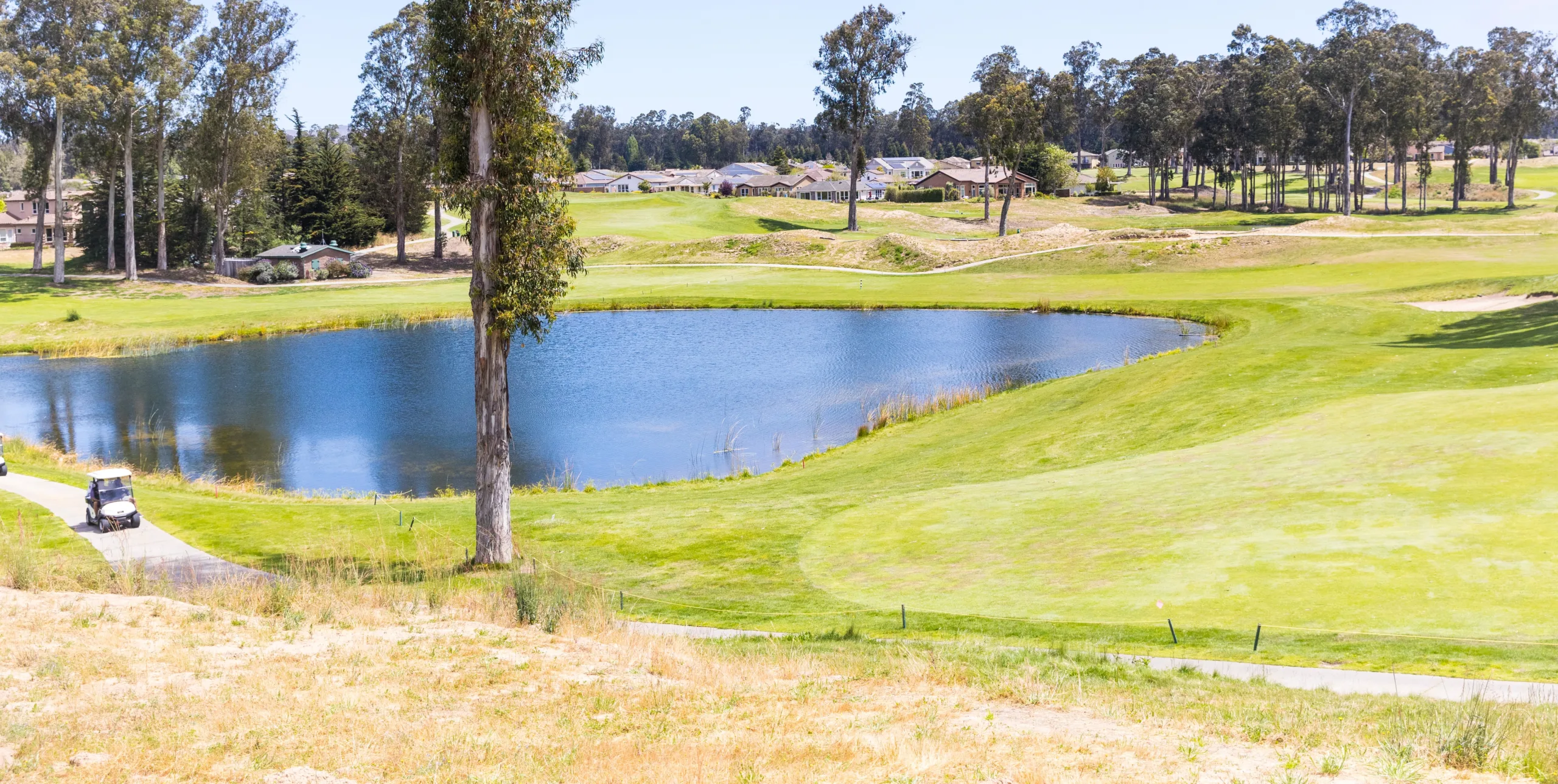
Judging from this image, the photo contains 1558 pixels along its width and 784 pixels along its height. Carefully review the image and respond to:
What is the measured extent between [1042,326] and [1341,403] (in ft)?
98.1

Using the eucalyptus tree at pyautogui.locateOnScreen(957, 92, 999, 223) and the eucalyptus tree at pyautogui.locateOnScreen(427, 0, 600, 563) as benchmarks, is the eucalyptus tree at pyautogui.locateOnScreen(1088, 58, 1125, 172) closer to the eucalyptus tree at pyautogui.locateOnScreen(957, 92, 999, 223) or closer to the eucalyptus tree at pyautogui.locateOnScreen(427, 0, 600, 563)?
the eucalyptus tree at pyautogui.locateOnScreen(957, 92, 999, 223)

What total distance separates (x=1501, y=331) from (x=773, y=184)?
13390 cm

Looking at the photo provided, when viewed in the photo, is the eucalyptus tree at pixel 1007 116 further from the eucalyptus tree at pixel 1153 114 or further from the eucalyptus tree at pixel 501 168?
the eucalyptus tree at pixel 501 168

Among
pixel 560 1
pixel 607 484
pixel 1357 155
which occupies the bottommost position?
pixel 607 484

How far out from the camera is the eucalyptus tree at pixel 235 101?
77.9 m

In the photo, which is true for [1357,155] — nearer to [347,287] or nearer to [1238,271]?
[1238,271]

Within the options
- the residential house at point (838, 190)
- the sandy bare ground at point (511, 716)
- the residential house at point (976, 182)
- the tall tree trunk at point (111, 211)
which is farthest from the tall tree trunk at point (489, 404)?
the residential house at point (838, 190)

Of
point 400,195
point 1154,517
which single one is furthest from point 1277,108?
point 1154,517

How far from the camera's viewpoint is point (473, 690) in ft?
43.5

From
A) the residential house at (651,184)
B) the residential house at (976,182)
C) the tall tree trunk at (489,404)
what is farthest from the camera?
the residential house at (651,184)

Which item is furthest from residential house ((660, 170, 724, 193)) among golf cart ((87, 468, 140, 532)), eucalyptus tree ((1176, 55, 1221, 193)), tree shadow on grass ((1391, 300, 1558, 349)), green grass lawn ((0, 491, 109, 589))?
golf cart ((87, 468, 140, 532))

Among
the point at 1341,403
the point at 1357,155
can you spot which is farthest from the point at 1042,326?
the point at 1357,155

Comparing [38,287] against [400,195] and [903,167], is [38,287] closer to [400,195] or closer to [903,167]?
[400,195]

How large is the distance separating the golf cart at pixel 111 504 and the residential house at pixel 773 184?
5579 inches
